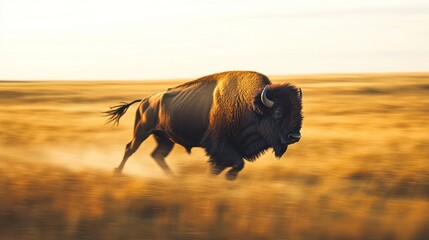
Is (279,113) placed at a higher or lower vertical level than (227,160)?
higher

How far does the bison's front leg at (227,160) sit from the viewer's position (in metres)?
8.91

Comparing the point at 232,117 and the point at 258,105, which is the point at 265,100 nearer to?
the point at 258,105

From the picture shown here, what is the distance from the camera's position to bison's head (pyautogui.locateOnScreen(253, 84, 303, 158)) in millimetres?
8648

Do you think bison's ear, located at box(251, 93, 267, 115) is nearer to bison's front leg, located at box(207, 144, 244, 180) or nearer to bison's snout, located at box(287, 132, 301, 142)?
bison's snout, located at box(287, 132, 301, 142)

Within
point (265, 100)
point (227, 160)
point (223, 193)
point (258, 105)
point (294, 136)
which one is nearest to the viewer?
point (223, 193)

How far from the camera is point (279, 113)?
876 centimetres

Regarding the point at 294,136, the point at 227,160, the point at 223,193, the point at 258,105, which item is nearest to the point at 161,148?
the point at 227,160

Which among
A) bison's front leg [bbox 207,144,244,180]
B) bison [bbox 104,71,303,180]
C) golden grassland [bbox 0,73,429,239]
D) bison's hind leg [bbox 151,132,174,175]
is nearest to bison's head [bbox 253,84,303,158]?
bison [bbox 104,71,303,180]

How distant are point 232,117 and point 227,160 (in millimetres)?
552

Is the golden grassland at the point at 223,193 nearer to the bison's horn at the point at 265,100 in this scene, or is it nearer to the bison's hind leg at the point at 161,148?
the bison's hind leg at the point at 161,148

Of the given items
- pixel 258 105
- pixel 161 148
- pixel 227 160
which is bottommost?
pixel 161 148

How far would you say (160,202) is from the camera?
21.6 ft

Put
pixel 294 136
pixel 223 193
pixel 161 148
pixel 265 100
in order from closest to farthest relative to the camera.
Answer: pixel 223 193, pixel 294 136, pixel 265 100, pixel 161 148

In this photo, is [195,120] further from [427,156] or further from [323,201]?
[427,156]
